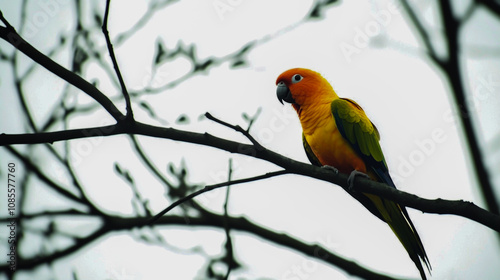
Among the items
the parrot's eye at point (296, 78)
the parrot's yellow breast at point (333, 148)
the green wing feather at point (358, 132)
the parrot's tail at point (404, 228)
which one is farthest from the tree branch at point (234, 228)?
the parrot's eye at point (296, 78)

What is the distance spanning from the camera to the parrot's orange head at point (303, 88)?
17.8 ft

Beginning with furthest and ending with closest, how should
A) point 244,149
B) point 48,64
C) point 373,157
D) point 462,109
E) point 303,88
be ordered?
point 303,88
point 373,157
point 462,109
point 244,149
point 48,64

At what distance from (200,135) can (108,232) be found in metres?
2.26

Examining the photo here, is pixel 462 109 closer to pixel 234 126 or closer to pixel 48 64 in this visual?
pixel 234 126

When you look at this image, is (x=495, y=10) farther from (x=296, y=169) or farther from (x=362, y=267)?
(x=362, y=267)

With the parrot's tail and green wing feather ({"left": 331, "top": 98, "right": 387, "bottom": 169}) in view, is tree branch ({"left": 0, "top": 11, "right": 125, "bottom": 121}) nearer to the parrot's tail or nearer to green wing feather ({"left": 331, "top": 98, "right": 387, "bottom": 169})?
green wing feather ({"left": 331, "top": 98, "right": 387, "bottom": 169})

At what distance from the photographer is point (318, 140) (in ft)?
15.8

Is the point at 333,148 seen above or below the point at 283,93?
below

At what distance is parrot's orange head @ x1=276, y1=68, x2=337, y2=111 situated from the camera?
543 cm

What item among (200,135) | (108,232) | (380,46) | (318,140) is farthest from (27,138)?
(380,46)

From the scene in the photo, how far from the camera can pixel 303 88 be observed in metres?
5.59

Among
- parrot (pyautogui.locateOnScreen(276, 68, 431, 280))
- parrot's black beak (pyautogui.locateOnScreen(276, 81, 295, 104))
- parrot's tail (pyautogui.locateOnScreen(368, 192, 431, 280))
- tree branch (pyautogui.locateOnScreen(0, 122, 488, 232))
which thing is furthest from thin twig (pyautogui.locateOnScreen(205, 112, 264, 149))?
parrot's black beak (pyautogui.locateOnScreen(276, 81, 295, 104))

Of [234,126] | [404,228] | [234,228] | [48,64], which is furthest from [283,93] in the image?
[48,64]

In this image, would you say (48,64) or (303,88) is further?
(303,88)
